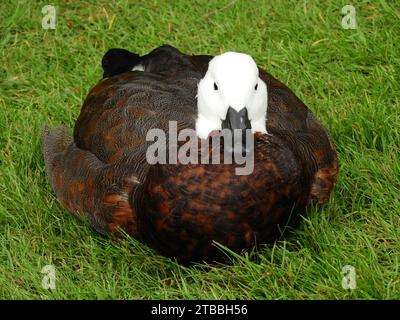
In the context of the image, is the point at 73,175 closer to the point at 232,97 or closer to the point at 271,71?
the point at 232,97

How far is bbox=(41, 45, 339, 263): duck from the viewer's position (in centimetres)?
333

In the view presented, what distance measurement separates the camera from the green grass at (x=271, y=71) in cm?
344

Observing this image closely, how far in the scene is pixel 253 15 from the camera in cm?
558

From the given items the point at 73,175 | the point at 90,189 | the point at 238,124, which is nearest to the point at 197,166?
the point at 238,124

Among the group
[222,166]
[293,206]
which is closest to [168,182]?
[222,166]

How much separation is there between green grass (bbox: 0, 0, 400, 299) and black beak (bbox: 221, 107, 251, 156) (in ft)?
1.43

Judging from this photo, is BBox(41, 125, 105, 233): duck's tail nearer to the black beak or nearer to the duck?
the duck

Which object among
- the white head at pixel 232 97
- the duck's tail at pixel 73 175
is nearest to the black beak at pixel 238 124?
the white head at pixel 232 97

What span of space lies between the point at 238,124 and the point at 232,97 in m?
0.11

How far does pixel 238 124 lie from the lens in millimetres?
3318

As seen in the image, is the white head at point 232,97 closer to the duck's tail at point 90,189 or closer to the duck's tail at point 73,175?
the duck's tail at point 90,189

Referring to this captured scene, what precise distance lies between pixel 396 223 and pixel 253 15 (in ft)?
7.55

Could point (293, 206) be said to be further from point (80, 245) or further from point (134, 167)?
point (80, 245)

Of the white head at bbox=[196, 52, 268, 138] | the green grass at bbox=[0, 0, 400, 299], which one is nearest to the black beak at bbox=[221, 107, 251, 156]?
the white head at bbox=[196, 52, 268, 138]
